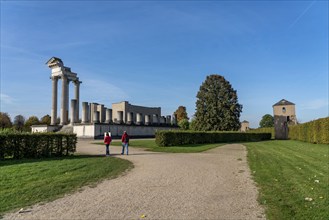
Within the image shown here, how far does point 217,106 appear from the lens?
56.4 meters

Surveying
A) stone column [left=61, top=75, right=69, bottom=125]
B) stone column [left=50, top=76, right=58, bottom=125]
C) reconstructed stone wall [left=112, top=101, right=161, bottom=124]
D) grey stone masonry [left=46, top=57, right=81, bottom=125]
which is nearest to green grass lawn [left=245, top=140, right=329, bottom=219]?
reconstructed stone wall [left=112, top=101, right=161, bottom=124]

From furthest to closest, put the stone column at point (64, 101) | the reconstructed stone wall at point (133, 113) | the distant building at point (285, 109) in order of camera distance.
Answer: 1. the distant building at point (285, 109)
2. the reconstructed stone wall at point (133, 113)
3. the stone column at point (64, 101)

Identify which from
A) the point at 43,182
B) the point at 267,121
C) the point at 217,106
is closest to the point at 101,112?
the point at 217,106

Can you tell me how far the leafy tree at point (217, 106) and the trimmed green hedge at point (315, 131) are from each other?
15.4 meters

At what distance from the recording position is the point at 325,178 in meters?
9.84

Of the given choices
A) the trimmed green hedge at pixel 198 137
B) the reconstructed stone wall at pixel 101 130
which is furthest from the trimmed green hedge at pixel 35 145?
the reconstructed stone wall at pixel 101 130

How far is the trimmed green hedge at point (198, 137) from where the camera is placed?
28.3 meters

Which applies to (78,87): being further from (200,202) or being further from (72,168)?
(200,202)

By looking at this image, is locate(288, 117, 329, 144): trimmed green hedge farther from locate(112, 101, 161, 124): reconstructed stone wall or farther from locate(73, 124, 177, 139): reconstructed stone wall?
locate(112, 101, 161, 124): reconstructed stone wall

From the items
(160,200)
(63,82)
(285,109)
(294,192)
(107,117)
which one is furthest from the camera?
(285,109)

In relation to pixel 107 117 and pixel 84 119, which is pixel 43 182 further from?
pixel 107 117

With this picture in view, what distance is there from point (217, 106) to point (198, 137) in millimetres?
23281

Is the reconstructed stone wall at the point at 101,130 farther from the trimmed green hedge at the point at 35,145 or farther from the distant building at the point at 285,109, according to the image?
the distant building at the point at 285,109

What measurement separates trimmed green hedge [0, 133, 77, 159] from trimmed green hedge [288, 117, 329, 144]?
24242 mm
